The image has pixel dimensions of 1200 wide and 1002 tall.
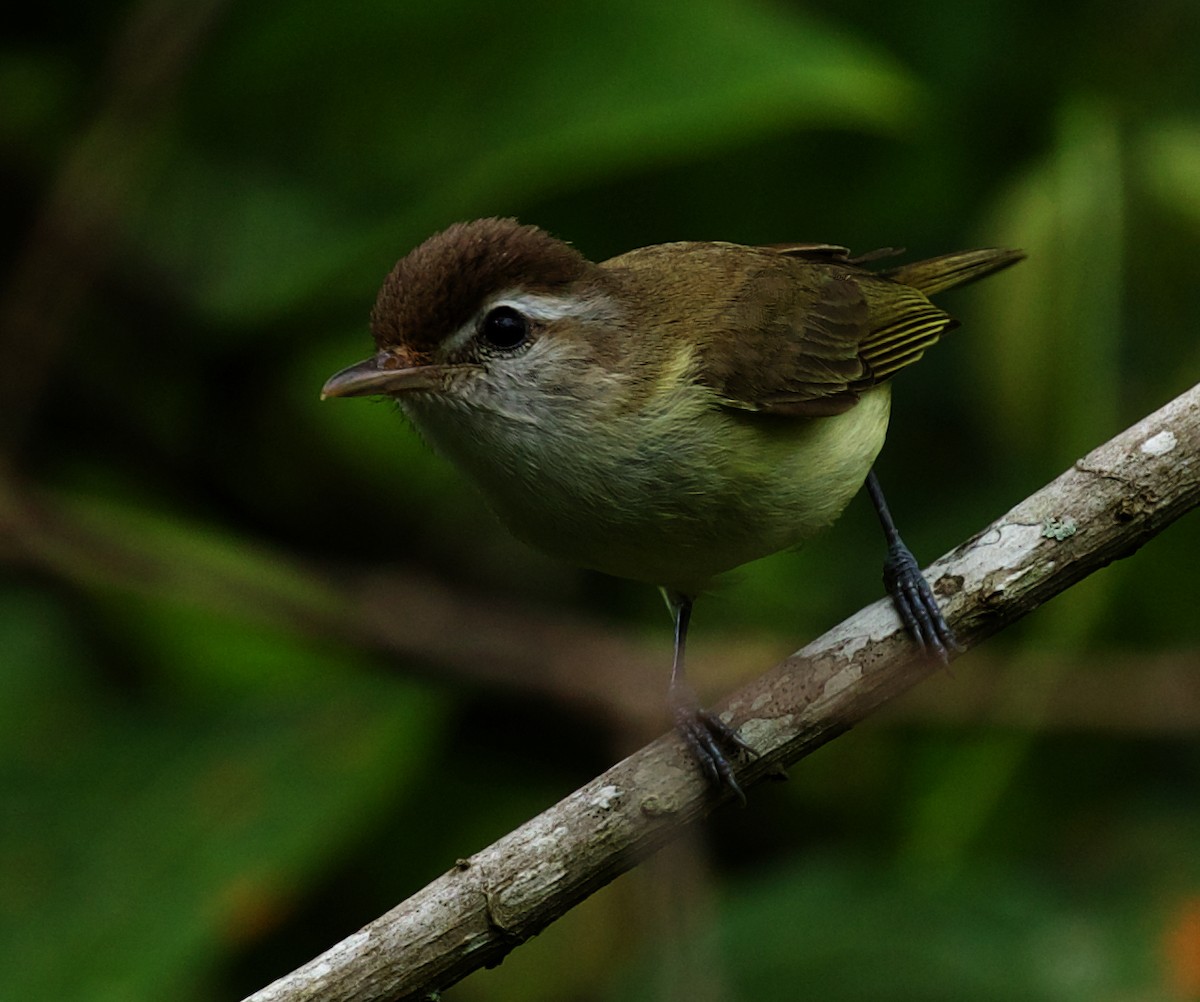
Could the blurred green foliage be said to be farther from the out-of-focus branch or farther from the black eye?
the black eye

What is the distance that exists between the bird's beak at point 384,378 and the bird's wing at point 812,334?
24.4 inches

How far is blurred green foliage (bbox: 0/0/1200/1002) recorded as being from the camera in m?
3.99

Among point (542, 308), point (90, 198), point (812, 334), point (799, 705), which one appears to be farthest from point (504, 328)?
point (90, 198)

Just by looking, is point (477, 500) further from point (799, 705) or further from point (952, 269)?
point (799, 705)

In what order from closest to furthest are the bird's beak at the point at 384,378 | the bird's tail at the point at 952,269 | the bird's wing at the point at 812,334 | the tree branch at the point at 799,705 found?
the tree branch at the point at 799,705 < the bird's beak at the point at 384,378 < the bird's wing at the point at 812,334 < the bird's tail at the point at 952,269

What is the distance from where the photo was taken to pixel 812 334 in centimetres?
376

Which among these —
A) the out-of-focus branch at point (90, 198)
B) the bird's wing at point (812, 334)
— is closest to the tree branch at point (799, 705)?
the bird's wing at point (812, 334)

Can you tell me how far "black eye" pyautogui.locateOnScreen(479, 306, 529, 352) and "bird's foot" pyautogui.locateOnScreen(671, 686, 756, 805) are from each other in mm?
837

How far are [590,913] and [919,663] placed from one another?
208cm

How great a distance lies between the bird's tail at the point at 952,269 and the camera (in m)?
3.92

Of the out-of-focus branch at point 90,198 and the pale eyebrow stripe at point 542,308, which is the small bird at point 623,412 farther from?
the out-of-focus branch at point 90,198

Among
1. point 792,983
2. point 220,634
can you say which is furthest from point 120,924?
point 792,983

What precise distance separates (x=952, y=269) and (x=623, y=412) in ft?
4.08

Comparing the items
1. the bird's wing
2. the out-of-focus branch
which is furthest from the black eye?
the out-of-focus branch
